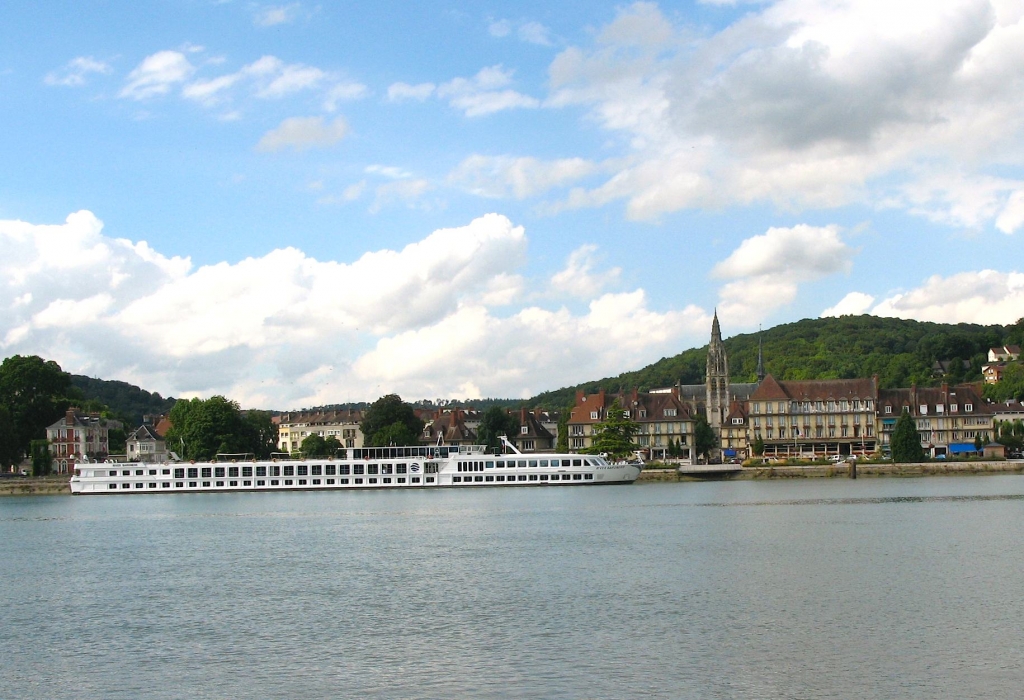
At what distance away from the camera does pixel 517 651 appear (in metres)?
27.2

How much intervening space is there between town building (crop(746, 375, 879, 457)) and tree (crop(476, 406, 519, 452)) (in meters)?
31.5

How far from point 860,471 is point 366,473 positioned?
4765cm

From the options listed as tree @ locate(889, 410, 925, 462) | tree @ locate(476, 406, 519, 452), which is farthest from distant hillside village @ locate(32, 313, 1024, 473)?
tree @ locate(889, 410, 925, 462)

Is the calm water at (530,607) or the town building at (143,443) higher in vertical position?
the town building at (143,443)

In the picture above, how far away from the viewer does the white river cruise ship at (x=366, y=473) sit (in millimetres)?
102312

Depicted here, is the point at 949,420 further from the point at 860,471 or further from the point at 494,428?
the point at 494,428

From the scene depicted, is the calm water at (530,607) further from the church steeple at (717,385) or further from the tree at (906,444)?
the church steeple at (717,385)

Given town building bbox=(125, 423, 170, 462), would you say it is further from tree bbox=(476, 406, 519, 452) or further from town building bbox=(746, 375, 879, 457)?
town building bbox=(746, 375, 879, 457)

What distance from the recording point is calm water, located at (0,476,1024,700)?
Result: 24.6 meters

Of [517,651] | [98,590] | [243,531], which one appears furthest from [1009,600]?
[243,531]

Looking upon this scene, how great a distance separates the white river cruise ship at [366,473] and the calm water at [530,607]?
37.1 m

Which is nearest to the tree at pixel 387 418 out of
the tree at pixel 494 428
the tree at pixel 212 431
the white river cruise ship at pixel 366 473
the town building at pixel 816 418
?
the tree at pixel 494 428

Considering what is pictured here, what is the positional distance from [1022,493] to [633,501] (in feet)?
87.7

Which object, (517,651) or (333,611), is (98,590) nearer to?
(333,611)
